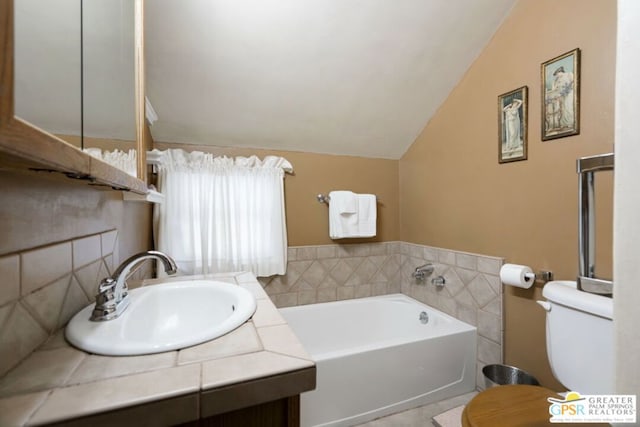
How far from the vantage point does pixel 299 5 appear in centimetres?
154

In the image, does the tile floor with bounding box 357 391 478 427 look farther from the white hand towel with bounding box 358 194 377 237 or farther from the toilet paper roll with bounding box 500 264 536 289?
the white hand towel with bounding box 358 194 377 237

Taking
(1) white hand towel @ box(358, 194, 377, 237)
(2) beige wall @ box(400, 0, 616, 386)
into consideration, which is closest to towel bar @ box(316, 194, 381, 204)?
(1) white hand towel @ box(358, 194, 377, 237)

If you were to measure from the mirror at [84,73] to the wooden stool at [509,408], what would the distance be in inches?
54.8

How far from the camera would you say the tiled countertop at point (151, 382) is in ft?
1.48

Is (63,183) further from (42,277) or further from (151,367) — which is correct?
(151,367)

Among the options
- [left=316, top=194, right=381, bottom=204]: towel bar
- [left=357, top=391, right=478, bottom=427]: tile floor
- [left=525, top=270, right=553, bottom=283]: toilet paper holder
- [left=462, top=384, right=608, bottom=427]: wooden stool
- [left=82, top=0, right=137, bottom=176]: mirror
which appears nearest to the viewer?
[left=82, top=0, right=137, bottom=176]: mirror

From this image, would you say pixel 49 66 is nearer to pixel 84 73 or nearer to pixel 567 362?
pixel 84 73

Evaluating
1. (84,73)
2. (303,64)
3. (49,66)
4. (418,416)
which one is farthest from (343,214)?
(49,66)

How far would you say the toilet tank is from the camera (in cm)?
103

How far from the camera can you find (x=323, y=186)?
251 cm

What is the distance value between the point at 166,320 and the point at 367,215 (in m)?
1.82

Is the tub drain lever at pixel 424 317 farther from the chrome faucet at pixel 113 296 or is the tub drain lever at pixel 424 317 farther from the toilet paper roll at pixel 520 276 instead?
the chrome faucet at pixel 113 296

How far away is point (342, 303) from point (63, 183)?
2101 millimetres

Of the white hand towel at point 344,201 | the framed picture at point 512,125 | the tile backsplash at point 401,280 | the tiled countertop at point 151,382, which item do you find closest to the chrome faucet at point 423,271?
the tile backsplash at point 401,280
